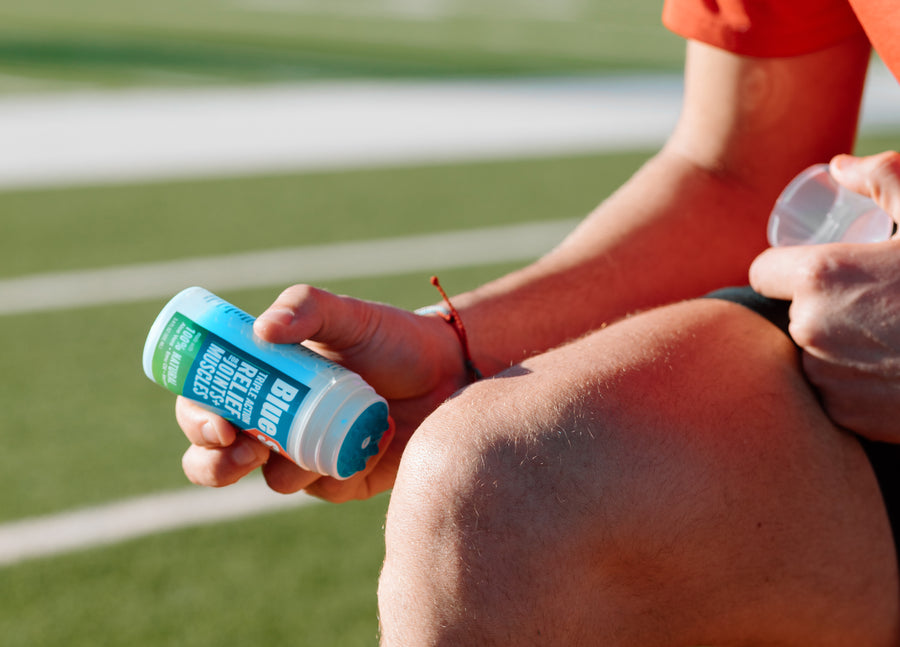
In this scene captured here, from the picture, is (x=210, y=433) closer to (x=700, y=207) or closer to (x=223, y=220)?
(x=700, y=207)

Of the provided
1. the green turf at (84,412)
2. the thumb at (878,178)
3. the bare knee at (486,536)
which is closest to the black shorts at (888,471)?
the thumb at (878,178)

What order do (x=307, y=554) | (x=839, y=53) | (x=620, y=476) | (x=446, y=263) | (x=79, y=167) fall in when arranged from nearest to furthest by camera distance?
(x=620, y=476) → (x=839, y=53) → (x=307, y=554) → (x=446, y=263) → (x=79, y=167)

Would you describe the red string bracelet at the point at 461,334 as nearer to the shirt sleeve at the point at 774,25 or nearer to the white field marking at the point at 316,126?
the shirt sleeve at the point at 774,25

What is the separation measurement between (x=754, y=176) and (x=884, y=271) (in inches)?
22.8

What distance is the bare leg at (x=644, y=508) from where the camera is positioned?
127cm

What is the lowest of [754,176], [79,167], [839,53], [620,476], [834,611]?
[79,167]

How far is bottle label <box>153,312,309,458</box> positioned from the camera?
1.50 metres

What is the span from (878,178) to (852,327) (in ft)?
0.83

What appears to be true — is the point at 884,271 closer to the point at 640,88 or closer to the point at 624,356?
the point at 624,356

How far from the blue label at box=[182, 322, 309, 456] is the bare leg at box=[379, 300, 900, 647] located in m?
0.21

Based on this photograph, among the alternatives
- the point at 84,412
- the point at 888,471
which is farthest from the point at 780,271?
the point at 84,412

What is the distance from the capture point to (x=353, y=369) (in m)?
1.72

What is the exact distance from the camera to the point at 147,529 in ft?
10.2

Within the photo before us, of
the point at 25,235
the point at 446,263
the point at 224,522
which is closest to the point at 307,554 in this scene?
the point at 224,522
